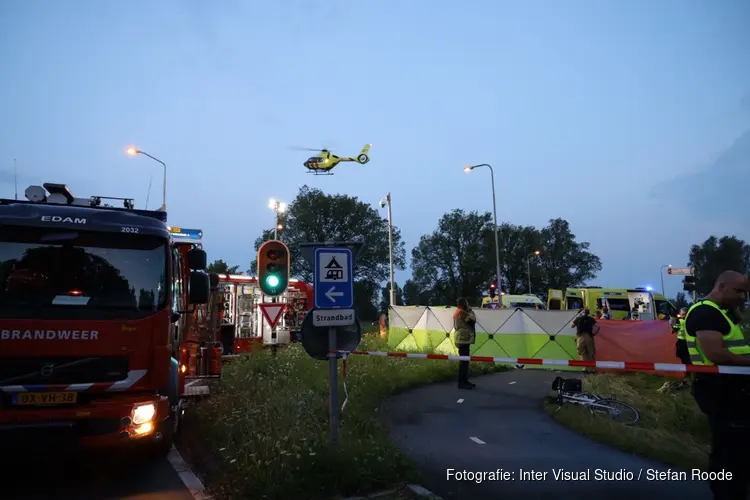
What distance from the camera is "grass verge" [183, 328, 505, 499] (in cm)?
542

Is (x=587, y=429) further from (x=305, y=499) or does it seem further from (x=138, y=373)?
(x=138, y=373)

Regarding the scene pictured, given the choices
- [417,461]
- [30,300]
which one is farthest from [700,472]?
[30,300]

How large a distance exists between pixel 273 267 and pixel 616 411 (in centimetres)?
632

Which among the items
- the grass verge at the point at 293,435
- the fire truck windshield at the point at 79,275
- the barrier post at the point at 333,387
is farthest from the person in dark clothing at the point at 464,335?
the fire truck windshield at the point at 79,275

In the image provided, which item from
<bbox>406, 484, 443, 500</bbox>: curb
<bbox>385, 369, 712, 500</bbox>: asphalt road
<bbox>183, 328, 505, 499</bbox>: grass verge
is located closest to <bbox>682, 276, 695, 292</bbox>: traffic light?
<bbox>385, 369, 712, 500</bbox>: asphalt road

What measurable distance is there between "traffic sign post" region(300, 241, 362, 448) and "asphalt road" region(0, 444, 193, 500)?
1990 millimetres

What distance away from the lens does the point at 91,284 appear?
20.4 feet

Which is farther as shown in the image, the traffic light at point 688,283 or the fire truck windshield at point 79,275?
the traffic light at point 688,283

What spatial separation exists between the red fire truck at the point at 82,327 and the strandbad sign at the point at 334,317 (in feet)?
5.76

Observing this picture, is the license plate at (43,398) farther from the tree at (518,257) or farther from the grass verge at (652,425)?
the tree at (518,257)

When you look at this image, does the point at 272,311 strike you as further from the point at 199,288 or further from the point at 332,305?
the point at 332,305

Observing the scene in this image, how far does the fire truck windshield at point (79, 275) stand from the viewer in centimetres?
593

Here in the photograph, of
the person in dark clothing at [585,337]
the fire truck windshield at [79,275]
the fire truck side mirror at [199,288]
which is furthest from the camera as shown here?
the person in dark clothing at [585,337]

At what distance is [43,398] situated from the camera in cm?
574
